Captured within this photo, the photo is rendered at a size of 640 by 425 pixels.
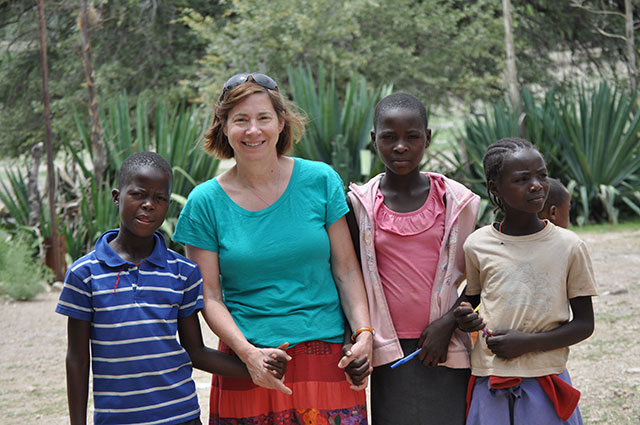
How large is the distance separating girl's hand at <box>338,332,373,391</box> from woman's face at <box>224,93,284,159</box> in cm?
69

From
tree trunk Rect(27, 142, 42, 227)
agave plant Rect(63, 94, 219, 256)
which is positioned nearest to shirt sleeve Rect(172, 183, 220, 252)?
agave plant Rect(63, 94, 219, 256)

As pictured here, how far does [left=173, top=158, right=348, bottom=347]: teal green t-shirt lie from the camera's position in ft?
7.89

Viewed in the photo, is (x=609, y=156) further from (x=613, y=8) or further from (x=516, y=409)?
(x=516, y=409)

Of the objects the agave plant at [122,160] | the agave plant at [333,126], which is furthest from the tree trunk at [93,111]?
the agave plant at [333,126]

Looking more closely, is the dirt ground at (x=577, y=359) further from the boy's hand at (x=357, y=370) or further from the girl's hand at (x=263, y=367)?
the girl's hand at (x=263, y=367)

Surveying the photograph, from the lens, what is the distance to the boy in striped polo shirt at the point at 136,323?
2.24 m

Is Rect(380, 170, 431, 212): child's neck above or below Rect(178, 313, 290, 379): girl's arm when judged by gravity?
above

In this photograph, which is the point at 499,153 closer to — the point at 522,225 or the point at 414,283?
the point at 522,225

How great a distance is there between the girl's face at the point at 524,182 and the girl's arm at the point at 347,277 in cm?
54

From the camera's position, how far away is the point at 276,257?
241cm

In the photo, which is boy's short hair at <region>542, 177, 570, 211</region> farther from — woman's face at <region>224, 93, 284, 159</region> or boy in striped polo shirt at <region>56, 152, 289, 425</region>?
boy in striped polo shirt at <region>56, 152, 289, 425</region>

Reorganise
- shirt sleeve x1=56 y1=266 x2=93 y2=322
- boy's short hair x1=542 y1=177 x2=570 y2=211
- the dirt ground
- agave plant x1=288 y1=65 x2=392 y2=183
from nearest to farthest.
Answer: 1. shirt sleeve x1=56 y1=266 x2=93 y2=322
2. boy's short hair x1=542 y1=177 x2=570 y2=211
3. the dirt ground
4. agave plant x1=288 y1=65 x2=392 y2=183

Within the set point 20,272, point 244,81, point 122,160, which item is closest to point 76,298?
point 244,81

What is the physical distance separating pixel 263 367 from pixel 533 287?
87 cm
